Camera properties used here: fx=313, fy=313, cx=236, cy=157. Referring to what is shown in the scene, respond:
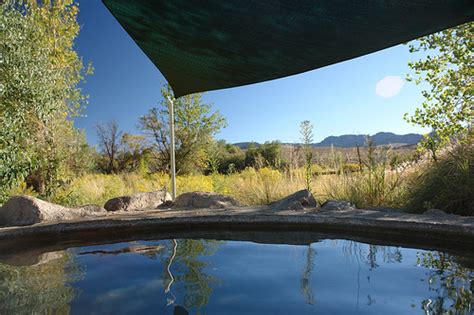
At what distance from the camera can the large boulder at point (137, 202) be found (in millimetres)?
4965

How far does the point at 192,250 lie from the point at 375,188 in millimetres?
3009

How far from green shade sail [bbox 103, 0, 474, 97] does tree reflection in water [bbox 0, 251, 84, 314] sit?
5.16ft

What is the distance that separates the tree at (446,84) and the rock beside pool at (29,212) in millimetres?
5810

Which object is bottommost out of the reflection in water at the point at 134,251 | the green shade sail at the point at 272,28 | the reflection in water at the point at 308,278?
the reflection in water at the point at 308,278

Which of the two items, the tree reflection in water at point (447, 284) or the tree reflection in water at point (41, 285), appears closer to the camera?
the tree reflection in water at point (447, 284)

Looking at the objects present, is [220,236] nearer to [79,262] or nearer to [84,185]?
[79,262]

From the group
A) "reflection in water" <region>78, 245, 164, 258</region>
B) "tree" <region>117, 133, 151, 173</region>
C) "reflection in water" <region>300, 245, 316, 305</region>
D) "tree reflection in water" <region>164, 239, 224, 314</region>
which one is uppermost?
"tree" <region>117, 133, 151, 173</region>

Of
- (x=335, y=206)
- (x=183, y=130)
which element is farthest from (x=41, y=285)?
(x=183, y=130)

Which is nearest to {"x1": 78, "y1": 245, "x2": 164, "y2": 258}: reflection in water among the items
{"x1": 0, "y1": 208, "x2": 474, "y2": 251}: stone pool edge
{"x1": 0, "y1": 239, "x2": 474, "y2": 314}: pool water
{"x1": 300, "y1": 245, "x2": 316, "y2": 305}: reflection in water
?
{"x1": 0, "y1": 239, "x2": 474, "y2": 314}: pool water

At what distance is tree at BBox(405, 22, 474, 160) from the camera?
5469 millimetres

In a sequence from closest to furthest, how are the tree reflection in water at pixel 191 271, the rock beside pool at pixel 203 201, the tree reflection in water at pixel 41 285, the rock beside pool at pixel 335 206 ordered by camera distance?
the tree reflection in water at pixel 41 285
the tree reflection in water at pixel 191 271
the rock beside pool at pixel 335 206
the rock beside pool at pixel 203 201

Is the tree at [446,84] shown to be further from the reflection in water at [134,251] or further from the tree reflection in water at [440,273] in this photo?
the reflection in water at [134,251]

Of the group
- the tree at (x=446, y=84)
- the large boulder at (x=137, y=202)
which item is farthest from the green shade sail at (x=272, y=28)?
the tree at (x=446, y=84)

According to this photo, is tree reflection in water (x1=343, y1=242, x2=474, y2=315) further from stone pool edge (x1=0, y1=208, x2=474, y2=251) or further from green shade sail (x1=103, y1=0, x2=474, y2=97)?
green shade sail (x1=103, y1=0, x2=474, y2=97)
